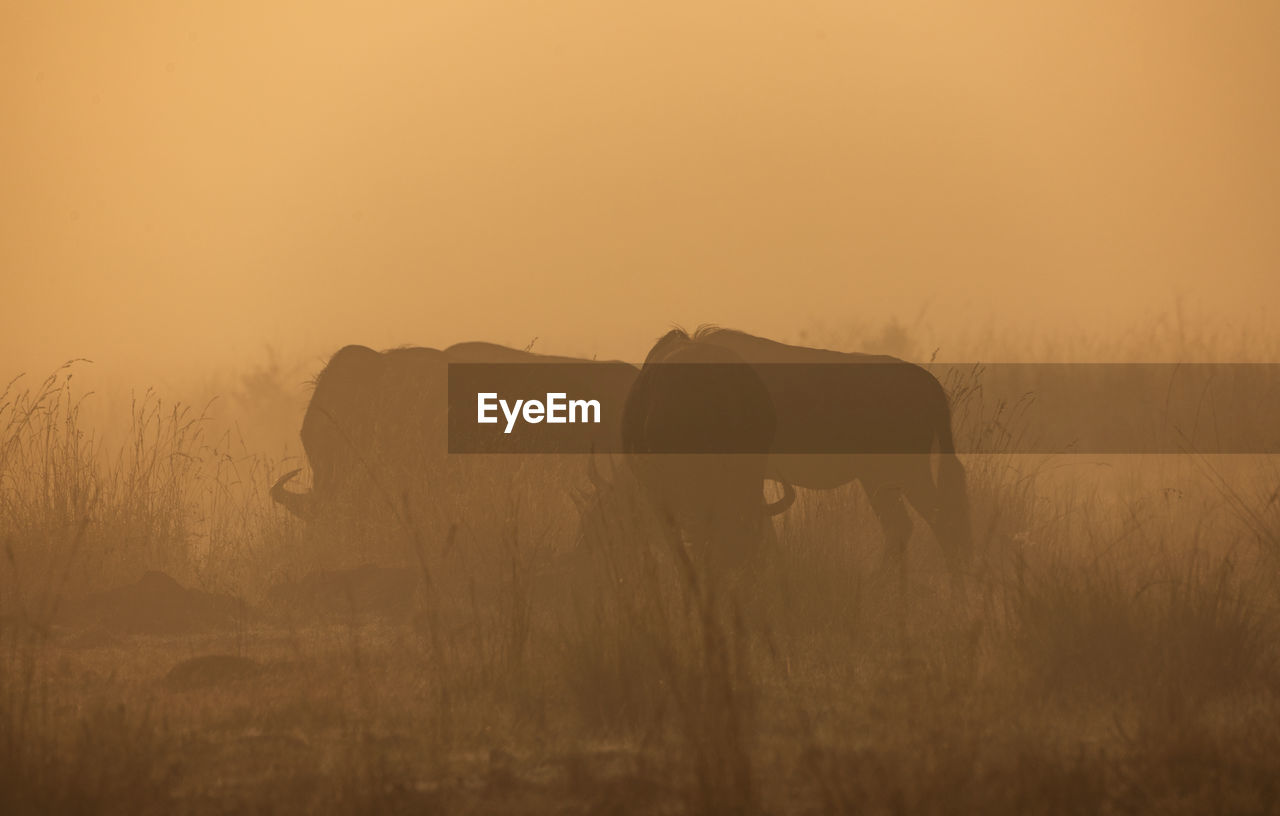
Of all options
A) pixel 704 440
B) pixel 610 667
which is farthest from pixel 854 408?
pixel 610 667

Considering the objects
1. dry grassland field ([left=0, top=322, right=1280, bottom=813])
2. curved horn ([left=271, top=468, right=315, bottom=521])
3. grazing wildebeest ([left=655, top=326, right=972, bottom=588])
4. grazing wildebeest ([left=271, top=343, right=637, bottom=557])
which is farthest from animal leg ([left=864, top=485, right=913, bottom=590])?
curved horn ([left=271, top=468, right=315, bottom=521])

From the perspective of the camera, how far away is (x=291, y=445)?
36.3 feet

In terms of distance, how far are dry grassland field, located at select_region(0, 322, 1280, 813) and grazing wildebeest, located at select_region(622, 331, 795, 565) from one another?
0.83 feet

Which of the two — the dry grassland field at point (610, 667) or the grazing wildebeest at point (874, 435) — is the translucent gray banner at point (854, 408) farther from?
the dry grassland field at point (610, 667)

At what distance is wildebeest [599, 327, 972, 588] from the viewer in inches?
267

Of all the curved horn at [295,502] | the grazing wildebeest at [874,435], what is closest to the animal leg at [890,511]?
the grazing wildebeest at [874,435]

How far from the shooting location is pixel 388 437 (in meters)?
8.30

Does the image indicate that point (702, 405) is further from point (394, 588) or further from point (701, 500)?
point (394, 588)

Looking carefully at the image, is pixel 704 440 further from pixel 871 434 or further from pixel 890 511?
pixel 890 511

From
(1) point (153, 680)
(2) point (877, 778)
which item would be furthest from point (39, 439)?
(2) point (877, 778)

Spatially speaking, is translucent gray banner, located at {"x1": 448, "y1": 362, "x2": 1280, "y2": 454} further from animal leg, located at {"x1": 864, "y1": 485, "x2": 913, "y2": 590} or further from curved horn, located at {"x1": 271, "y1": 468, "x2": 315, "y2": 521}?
curved horn, located at {"x1": 271, "y1": 468, "x2": 315, "y2": 521}

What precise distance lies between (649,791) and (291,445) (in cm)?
827

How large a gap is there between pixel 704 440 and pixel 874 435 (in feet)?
3.92

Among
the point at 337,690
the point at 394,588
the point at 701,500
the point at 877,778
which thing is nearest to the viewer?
the point at 877,778
